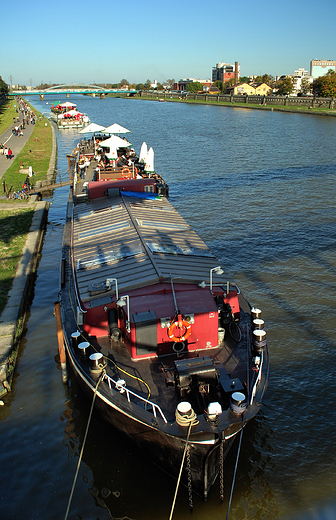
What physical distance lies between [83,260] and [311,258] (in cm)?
1624

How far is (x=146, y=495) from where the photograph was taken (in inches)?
433

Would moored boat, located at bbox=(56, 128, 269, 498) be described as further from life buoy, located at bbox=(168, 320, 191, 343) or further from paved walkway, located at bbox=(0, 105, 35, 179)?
paved walkway, located at bbox=(0, 105, 35, 179)

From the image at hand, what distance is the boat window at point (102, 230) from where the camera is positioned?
19.8 m

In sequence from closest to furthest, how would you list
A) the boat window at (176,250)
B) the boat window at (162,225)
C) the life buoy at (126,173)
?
the boat window at (176,250)
the boat window at (162,225)
the life buoy at (126,173)

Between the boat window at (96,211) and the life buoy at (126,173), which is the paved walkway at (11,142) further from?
the boat window at (96,211)

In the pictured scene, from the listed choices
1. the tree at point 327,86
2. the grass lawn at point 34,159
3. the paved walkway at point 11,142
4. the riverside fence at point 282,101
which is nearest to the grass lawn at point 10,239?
the grass lawn at point 34,159

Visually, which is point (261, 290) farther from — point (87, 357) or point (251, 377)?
point (87, 357)

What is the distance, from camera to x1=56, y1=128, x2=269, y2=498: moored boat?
1039 centimetres

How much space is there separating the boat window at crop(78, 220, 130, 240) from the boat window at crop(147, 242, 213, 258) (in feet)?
10.0

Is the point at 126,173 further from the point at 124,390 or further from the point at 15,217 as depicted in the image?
the point at 124,390

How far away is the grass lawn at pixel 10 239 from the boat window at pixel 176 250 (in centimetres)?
761

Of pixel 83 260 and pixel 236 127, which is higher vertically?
pixel 236 127

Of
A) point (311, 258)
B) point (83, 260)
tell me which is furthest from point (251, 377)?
point (311, 258)

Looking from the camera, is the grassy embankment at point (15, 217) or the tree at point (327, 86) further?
the tree at point (327, 86)
